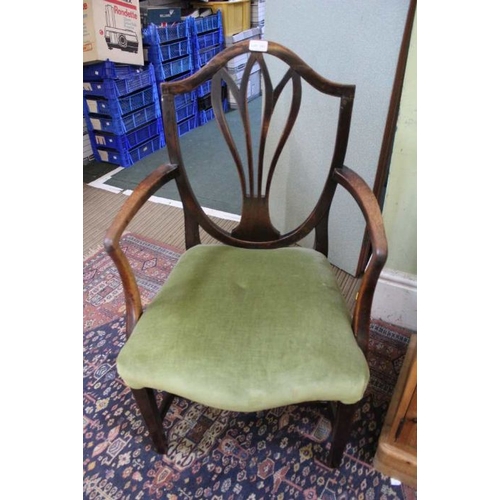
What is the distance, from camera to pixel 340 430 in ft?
2.92

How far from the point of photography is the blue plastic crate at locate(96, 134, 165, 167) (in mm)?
2537

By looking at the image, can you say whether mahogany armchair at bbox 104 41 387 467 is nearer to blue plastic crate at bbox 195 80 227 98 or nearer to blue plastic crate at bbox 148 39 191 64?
blue plastic crate at bbox 148 39 191 64

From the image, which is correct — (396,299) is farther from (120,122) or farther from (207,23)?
(207,23)

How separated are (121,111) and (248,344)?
2.06 metres

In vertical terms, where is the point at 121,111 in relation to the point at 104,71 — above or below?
below

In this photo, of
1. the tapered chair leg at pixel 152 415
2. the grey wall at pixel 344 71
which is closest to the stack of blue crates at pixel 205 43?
the grey wall at pixel 344 71

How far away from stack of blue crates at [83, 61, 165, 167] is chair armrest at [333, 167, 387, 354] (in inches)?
75.9

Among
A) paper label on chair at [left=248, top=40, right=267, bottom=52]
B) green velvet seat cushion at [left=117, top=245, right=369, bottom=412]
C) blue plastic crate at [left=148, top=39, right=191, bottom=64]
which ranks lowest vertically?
green velvet seat cushion at [left=117, top=245, right=369, bottom=412]

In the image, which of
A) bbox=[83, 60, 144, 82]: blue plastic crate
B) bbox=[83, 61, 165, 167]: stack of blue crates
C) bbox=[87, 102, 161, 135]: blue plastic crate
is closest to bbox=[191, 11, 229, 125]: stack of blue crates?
bbox=[83, 61, 165, 167]: stack of blue crates

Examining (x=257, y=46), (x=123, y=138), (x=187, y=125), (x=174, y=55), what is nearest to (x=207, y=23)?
(x=174, y=55)

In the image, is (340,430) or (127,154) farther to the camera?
(127,154)
